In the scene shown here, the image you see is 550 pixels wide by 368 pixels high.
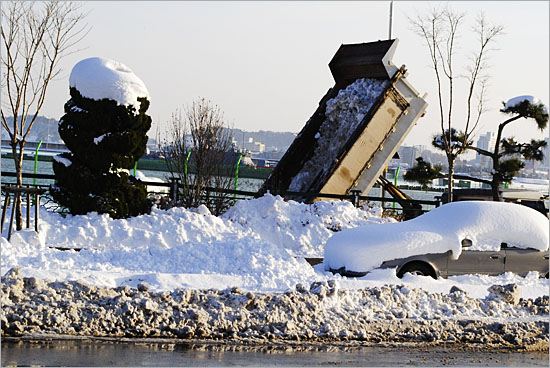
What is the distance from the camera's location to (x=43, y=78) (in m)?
19.4

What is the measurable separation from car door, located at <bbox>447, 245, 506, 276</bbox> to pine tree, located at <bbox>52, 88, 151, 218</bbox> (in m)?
8.56

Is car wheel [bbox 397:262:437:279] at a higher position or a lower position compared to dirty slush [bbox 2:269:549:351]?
higher

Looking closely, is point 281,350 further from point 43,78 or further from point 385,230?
point 43,78

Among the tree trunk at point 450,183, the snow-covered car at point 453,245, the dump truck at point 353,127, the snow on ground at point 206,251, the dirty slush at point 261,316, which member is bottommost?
the dirty slush at point 261,316

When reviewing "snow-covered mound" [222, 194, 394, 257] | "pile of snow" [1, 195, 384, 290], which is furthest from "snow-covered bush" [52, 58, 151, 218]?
"snow-covered mound" [222, 194, 394, 257]

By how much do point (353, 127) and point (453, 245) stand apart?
9.13m

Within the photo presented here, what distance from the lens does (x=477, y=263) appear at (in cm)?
1389

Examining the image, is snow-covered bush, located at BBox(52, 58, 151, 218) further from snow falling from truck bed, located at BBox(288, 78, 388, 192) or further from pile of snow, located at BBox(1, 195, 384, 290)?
snow falling from truck bed, located at BBox(288, 78, 388, 192)

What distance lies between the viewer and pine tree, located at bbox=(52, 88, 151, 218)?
19.0 metres

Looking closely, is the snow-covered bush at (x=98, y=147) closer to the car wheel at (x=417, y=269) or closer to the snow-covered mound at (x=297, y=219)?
the snow-covered mound at (x=297, y=219)

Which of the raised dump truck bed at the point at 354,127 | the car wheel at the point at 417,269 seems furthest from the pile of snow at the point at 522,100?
the car wheel at the point at 417,269

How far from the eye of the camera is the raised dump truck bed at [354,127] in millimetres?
21719

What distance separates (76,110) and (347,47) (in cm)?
828

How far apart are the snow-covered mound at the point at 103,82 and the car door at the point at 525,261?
31.6ft
